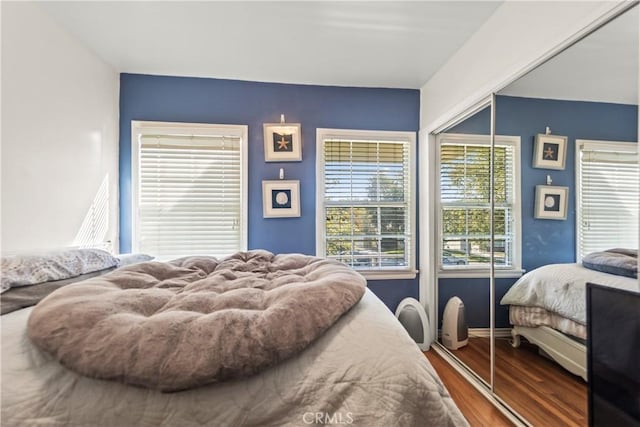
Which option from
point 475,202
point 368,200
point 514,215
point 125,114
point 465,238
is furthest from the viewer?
point 368,200

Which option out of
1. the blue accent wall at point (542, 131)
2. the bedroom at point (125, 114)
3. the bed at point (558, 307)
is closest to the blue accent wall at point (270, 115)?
the bedroom at point (125, 114)

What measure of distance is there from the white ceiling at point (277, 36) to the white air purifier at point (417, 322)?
216cm

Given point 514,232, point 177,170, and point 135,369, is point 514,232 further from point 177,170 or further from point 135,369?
point 177,170

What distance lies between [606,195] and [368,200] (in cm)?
180

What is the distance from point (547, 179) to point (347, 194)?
1.62 m

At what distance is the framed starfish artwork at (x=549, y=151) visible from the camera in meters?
1.44

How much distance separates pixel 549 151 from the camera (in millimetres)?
1514

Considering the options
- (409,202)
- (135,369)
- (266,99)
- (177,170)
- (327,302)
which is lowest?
(135,369)

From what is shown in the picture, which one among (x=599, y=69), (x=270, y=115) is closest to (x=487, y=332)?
(x=599, y=69)

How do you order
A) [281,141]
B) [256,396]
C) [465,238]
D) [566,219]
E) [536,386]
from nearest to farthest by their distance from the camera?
[256,396] → [566,219] → [536,386] → [465,238] → [281,141]

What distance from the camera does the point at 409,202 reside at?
288 cm

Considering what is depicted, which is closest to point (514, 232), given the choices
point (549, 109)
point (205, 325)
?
point (549, 109)

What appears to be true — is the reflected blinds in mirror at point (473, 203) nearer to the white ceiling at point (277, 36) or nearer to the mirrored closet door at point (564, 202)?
the mirrored closet door at point (564, 202)

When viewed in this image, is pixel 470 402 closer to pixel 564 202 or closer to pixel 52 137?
pixel 564 202
